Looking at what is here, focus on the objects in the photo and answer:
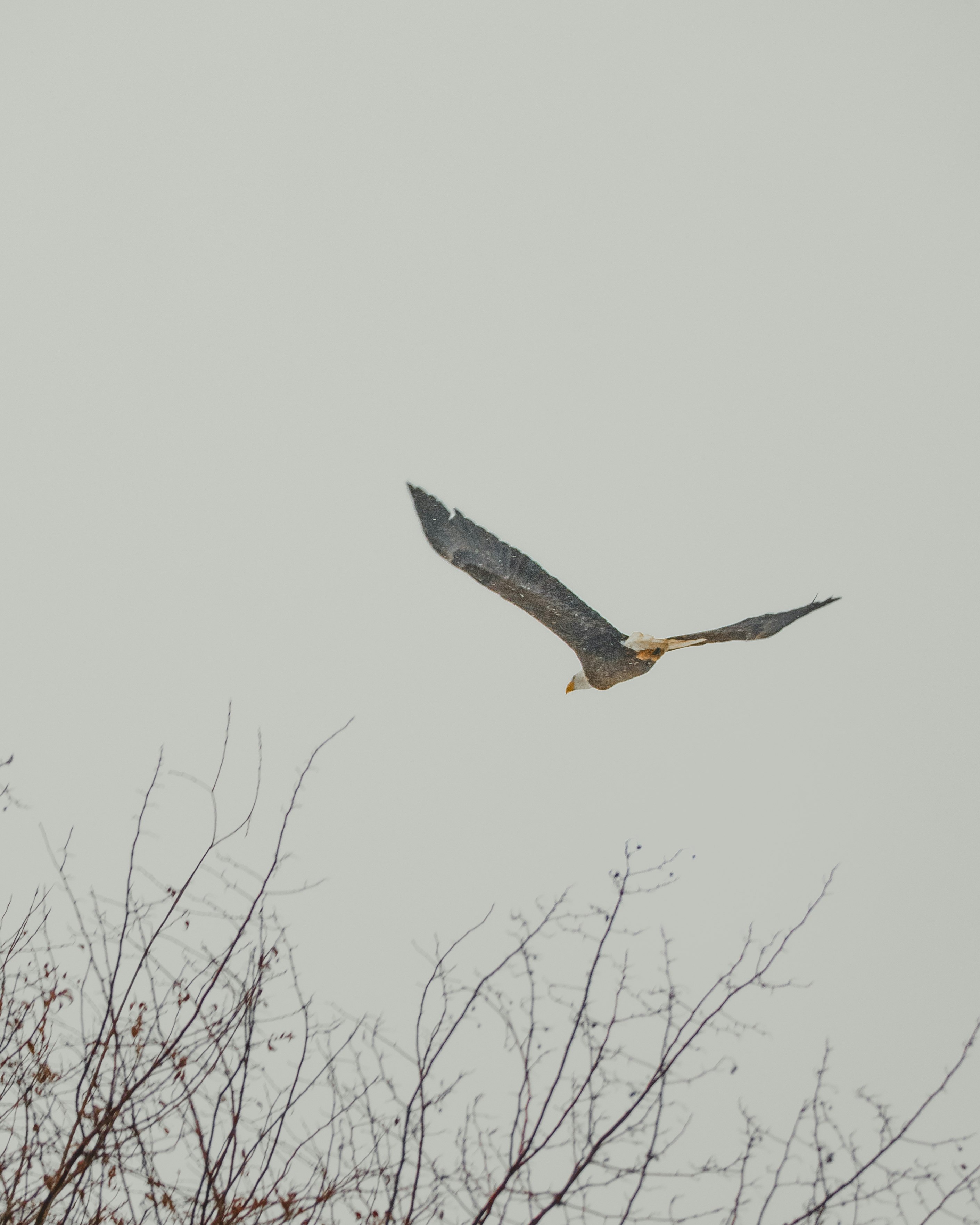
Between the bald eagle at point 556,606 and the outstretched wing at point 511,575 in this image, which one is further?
the outstretched wing at point 511,575

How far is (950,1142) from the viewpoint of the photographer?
3230 mm

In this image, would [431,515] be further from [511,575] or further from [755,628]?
[755,628]

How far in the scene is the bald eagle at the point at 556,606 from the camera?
21.9 feet

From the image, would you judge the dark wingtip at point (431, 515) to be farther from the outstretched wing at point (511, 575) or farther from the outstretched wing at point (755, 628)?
the outstretched wing at point (755, 628)

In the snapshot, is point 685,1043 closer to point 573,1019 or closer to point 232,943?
point 573,1019

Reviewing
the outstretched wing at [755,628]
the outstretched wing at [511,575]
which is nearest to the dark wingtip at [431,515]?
the outstretched wing at [511,575]

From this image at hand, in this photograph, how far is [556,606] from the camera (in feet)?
24.1

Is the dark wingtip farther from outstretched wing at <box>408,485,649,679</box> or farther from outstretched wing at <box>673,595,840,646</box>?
outstretched wing at <box>673,595,840,646</box>

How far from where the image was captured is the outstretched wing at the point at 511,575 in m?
6.94

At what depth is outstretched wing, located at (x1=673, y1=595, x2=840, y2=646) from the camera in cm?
652

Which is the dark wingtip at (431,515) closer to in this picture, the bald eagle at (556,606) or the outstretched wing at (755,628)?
the bald eagle at (556,606)

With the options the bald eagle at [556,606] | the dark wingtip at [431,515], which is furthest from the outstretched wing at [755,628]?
the dark wingtip at [431,515]

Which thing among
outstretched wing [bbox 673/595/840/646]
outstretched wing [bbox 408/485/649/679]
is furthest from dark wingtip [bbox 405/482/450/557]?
outstretched wing [bbox 673/595/840/646]

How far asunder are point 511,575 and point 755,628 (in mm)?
1891
